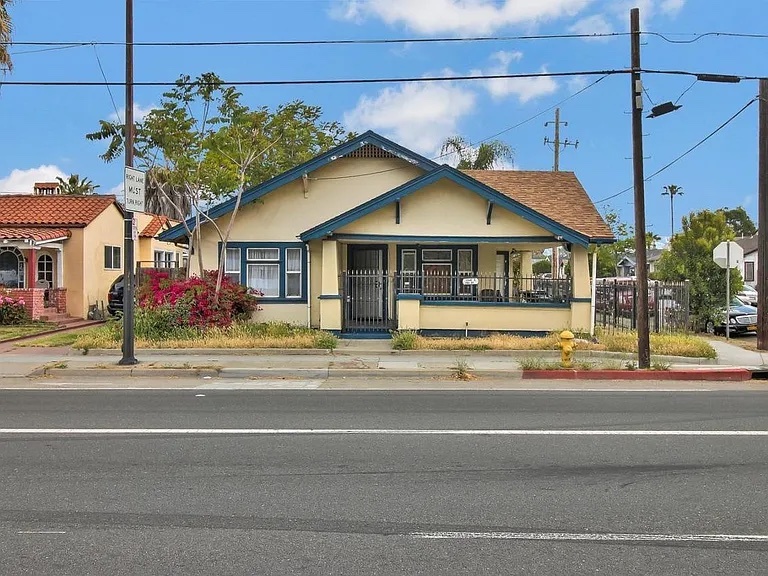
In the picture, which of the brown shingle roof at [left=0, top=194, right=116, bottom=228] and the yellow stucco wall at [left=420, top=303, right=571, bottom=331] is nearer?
the yellow stucco wall at [left=420, top=303, right=571, bottom=331]

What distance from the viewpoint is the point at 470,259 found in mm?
20172

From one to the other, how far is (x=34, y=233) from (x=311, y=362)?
1374 cm

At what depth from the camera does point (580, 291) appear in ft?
57.8

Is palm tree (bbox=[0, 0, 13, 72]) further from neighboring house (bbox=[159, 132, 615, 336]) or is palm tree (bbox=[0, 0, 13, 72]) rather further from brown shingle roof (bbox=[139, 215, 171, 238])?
brown shingle roof (bbox=[139, 215, 171, 238])

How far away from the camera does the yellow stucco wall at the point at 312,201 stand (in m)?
19.5

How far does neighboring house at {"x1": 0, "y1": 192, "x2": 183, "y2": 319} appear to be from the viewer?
2292cm

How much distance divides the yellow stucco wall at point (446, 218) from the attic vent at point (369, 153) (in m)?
2.59

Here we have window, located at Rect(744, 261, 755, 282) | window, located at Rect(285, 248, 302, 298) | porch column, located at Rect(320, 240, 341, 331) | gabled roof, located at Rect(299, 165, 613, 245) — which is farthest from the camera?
window, located at Rect(744, 261, 755, 282)

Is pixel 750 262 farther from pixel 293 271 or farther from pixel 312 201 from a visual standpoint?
pixel 293 271

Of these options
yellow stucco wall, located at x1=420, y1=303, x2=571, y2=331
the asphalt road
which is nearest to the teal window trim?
yellow stucco wall, located at x1=420, y1=303, x2=571, y2=331

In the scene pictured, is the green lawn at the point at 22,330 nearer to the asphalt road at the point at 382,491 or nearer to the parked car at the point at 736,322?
the asphalt road at the point at 382,491

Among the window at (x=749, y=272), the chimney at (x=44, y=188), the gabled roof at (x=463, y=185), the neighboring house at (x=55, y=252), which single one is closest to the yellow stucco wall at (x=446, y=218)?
the gabled roof at (x=463, y=185)

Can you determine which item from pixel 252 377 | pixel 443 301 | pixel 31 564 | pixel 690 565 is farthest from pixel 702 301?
pixel 31 564

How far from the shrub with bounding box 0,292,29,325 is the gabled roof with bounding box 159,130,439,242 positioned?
19.8 feet
